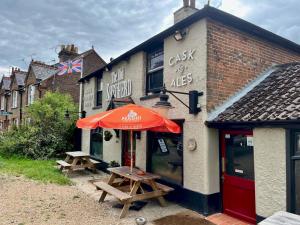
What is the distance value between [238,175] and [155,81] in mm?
4089

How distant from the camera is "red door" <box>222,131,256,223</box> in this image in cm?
589

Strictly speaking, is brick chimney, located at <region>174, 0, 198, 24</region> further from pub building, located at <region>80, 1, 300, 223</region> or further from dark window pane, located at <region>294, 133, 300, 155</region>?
dark window pane, located at <region>294, 133, 300, 155</region>

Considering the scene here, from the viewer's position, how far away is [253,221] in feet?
19.2

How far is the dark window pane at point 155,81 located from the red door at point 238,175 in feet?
9.28

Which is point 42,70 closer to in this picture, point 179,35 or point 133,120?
point 179,35

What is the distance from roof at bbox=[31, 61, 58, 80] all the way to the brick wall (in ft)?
60.7

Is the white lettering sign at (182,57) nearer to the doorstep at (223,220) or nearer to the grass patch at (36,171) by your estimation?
the doorstep at (223,220)

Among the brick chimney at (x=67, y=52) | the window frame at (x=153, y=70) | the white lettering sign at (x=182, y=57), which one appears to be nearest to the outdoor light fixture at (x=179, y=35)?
the white lettering sign at (x=182, y=57)

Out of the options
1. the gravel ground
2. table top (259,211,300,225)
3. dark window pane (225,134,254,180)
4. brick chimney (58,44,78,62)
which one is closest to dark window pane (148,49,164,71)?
dark window pane (225,134,254,180)

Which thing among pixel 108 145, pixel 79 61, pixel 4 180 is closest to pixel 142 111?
pixel 108 145

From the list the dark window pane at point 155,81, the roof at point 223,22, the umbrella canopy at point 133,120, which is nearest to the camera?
the umbrella canopy at point 133,120

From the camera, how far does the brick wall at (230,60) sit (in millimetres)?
6617

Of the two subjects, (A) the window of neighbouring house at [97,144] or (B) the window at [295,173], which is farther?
(A) the window of neighbouring house at [97,144]

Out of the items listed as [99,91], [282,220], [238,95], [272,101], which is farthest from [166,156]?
[99,91]
